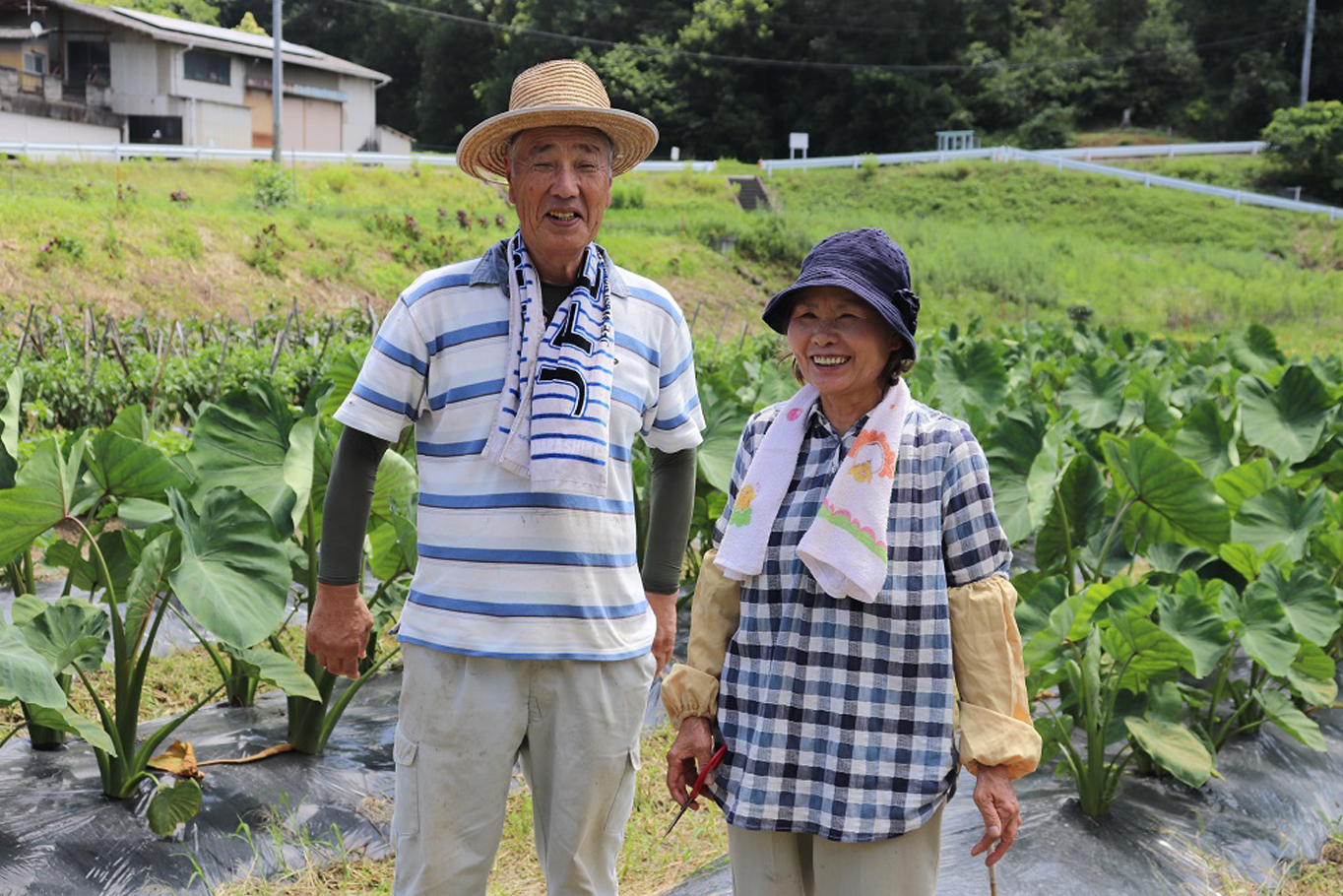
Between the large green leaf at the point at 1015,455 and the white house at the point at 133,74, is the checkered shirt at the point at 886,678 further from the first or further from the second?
the white house at the point at 133,74

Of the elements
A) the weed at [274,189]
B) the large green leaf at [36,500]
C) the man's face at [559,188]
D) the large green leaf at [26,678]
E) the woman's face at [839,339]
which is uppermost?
the weed at [274,189]

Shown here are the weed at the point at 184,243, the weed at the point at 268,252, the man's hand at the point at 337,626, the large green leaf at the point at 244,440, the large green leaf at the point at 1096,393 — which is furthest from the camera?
the weed at the point at 268,252

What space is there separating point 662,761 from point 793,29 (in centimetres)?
4277

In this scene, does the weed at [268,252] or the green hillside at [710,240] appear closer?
the green hillside at [710,240]

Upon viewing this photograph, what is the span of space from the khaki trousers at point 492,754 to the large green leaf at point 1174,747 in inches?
68.2

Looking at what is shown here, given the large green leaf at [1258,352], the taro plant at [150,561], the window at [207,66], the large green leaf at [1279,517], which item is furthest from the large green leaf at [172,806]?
the window at [207,66]

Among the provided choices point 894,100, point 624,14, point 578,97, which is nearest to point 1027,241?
point 894,100

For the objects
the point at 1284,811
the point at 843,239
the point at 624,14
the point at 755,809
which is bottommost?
the point at 1284,811

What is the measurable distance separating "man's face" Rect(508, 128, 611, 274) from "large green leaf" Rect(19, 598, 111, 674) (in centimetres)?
158

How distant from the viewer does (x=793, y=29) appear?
145ft

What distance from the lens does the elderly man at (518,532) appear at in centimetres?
215

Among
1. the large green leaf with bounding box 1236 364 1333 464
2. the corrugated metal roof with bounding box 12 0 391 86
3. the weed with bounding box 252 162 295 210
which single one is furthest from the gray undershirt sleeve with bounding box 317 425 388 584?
the corrugated metal roof with bounding box 12 0 391 86

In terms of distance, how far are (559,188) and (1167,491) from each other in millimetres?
2471

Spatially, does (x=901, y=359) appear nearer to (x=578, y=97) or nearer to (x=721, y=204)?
(x=578, y=97)
